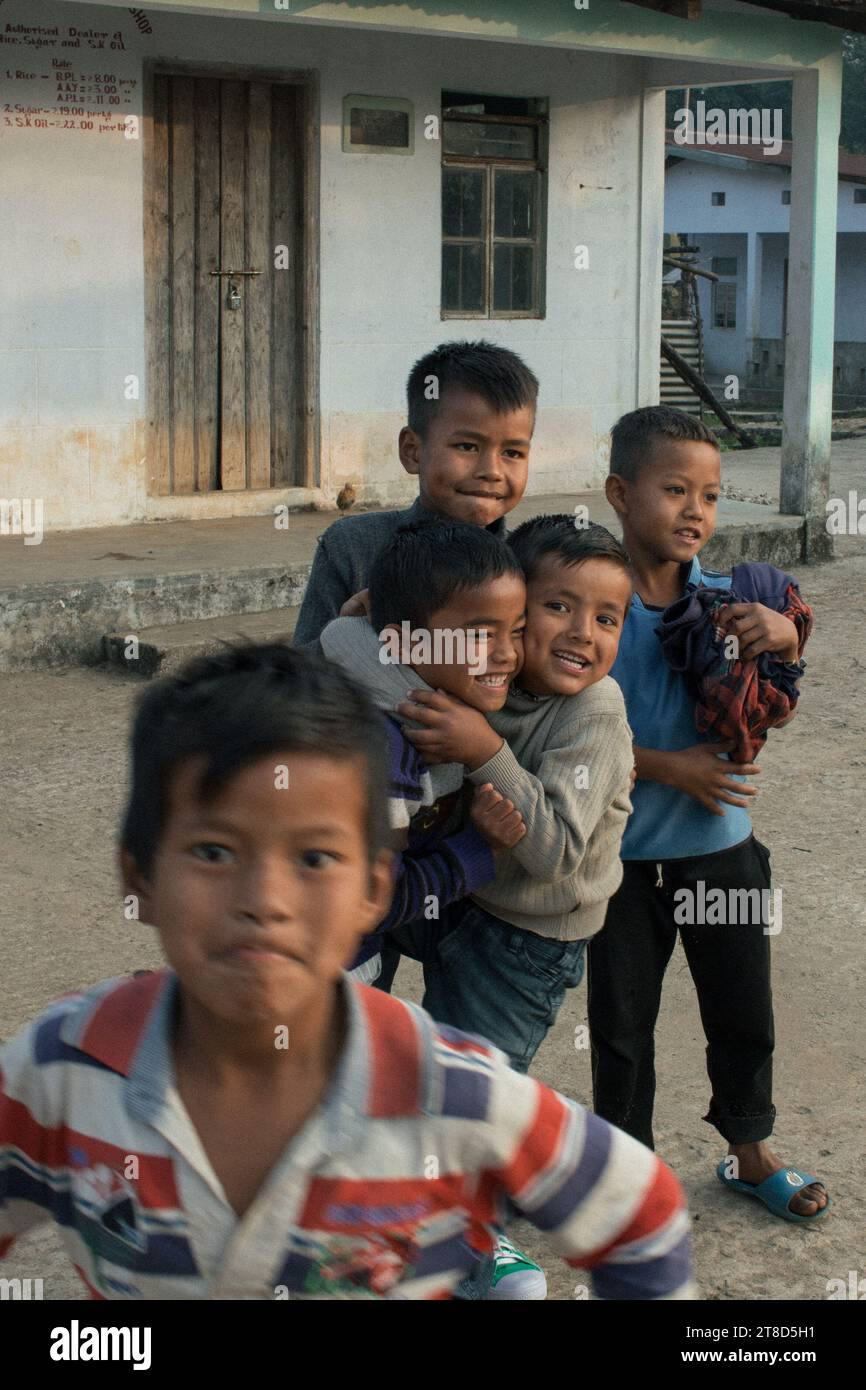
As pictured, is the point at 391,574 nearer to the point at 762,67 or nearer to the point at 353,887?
the point at 353,887

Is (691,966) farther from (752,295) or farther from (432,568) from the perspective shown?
(752,295)

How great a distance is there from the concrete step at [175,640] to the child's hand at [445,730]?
14.7 ft

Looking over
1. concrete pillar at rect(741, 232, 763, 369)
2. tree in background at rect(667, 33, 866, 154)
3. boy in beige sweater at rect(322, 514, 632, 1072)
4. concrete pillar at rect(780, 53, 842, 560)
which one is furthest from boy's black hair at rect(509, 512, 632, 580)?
tree in background at rect(667, 33, 866, 154)

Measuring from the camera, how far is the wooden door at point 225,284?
8.59 meters

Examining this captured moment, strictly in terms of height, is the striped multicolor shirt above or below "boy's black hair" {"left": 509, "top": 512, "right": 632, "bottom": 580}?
below

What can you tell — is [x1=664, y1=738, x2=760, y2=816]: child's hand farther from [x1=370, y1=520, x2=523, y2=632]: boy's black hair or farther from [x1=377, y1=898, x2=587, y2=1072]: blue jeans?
[x1=370, y1=520, x2=523, y2=632]: boy's black hair

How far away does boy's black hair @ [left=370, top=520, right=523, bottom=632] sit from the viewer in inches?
84.8

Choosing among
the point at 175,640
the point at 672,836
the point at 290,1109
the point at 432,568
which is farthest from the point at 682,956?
the point at 175,640

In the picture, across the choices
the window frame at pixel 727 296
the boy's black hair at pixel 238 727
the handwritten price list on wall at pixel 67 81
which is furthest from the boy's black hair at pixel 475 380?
the window frame at pixel 727 296

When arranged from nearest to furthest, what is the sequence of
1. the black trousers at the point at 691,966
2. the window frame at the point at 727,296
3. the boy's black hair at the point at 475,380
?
the boy's black hair at the point at 475,380 < the black trousers at the point at 691,966 < the window frame at the point at 727,296

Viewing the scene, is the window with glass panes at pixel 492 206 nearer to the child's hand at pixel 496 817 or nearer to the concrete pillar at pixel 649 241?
the concrete pillar at pixel 649 241

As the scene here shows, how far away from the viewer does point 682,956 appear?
4.28m

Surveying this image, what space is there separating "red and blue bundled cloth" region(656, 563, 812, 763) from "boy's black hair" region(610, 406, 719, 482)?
0.22 m

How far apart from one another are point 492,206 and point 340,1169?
897 centimetres
